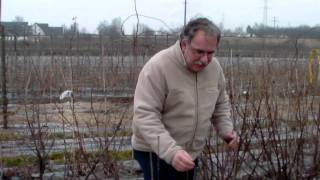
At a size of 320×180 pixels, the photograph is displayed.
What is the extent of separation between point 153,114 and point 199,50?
35 centimetres

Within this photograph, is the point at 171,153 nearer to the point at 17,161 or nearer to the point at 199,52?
the point at 199,52

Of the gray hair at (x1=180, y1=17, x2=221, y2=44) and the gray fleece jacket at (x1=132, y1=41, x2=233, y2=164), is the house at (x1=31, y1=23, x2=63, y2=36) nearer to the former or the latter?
the gray fleece jacket at (x1=132, y1=41, x2=233, y2=164)

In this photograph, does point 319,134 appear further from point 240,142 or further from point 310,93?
point 240,142

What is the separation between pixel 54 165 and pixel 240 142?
207 cm

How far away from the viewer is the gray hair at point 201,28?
2428 mm

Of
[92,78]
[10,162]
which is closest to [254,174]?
[10,162]

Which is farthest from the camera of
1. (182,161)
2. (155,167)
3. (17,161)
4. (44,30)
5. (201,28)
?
(44,30)

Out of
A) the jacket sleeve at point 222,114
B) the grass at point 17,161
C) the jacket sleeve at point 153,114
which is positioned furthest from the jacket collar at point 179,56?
the grass at point 17,161

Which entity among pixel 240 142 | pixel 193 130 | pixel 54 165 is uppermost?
pixel 193 130

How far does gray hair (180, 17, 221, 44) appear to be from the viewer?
95.6 inches

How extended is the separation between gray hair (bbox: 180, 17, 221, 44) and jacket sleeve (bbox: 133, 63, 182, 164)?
0.75 ft

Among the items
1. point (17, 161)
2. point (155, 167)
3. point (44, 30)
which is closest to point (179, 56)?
point (155, 167)

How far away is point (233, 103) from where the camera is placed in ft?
14.9

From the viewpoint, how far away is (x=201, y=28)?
2.43 metres
